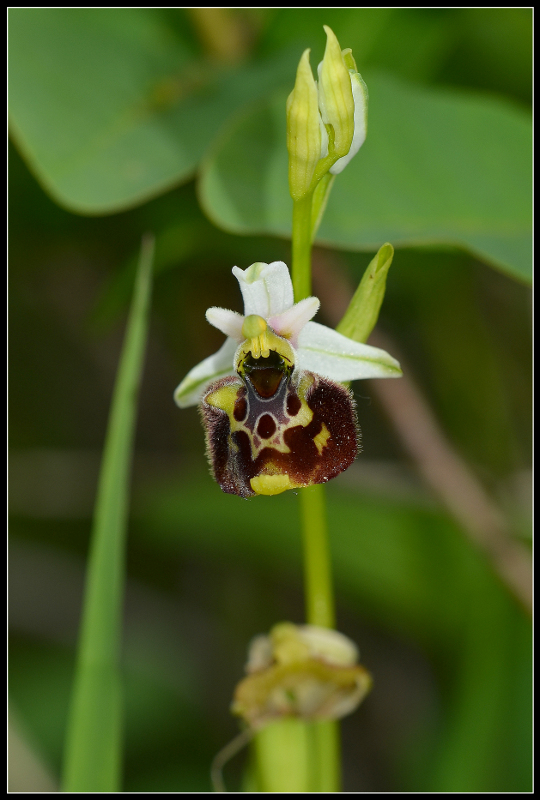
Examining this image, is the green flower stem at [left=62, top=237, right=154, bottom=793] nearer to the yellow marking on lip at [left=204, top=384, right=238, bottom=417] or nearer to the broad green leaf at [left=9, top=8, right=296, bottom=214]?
the yellow marking on lip at [left=204, top=384, right=238, bottom=417]

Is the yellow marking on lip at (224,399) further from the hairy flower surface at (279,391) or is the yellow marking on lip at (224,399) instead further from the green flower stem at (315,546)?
the green flower stem at (315,546)

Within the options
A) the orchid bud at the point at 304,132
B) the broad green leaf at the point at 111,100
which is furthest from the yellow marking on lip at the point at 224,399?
the broad green leaf at the point at 111,100

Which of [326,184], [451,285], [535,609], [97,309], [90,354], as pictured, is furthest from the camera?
[90,354]

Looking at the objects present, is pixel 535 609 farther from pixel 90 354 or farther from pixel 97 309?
pixel 90 354

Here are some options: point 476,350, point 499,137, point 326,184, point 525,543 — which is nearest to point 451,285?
point 476,350

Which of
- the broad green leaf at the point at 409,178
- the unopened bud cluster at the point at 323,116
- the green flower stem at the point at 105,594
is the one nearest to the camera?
the unopened bud cluster at the point at 323,116
